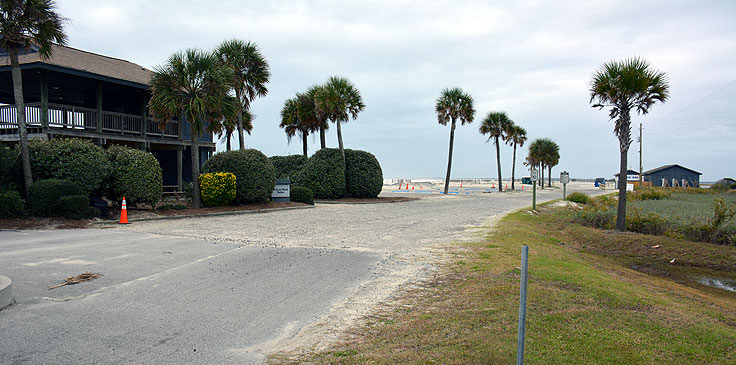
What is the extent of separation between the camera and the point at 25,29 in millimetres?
15297

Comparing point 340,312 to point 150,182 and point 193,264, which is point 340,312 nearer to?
point 193,264

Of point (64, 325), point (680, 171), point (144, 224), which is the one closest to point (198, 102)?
point (144, 224)

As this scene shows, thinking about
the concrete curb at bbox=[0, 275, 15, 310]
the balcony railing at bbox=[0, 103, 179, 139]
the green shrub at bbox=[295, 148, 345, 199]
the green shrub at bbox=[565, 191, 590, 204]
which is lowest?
the green shrub at bbox=[565, 191, 590, 204]

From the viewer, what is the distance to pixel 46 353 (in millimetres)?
4219

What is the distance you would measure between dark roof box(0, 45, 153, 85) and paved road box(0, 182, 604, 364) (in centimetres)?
1122

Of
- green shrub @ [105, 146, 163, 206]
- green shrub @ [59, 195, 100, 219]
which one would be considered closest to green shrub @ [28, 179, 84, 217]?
green shrub @ [59, 195, 100, 219]

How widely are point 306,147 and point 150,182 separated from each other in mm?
21741

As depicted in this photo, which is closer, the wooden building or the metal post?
the metal post

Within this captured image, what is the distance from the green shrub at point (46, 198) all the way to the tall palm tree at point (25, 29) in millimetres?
503

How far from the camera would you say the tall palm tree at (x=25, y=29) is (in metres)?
15.0

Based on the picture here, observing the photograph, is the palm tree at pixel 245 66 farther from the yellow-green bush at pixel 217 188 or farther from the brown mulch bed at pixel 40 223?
the brown mulch bed at pixel 40 223

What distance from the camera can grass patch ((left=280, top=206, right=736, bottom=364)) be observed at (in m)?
4.34

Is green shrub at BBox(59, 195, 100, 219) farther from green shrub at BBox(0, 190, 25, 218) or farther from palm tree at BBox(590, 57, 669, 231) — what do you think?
palm tree at BBox(590, 57, 669, 231)

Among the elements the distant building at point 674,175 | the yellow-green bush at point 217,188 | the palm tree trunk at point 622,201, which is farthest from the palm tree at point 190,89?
the distant building at point 674,175
